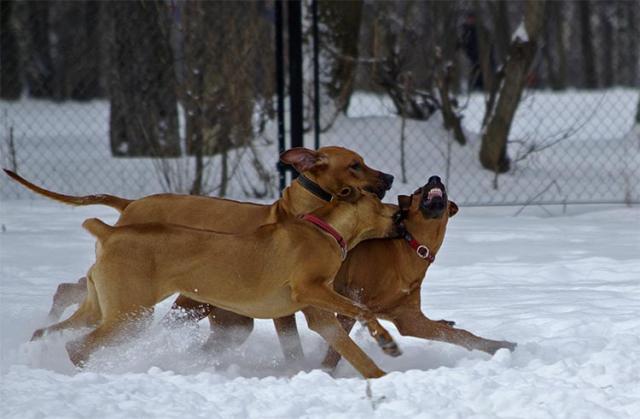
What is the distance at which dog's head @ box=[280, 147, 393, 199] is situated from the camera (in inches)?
211

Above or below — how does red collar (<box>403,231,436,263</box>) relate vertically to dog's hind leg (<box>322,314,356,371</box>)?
above

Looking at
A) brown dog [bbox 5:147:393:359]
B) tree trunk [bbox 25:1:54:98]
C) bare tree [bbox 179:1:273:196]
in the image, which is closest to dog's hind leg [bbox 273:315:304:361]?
brown dog [bbox 5:147:393:359]

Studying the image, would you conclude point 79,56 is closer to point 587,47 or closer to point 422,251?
point 587,47

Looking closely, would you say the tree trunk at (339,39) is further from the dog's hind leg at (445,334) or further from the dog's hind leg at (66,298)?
the dog's hind leg at (445,334)

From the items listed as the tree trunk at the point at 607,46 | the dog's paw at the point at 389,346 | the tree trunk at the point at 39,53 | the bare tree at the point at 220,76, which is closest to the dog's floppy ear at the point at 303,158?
the dog's paw at the point at 389,346

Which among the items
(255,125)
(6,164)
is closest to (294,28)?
(255,125)

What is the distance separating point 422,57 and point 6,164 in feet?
13.7

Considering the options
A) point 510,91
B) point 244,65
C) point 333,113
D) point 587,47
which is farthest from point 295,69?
point 587,47

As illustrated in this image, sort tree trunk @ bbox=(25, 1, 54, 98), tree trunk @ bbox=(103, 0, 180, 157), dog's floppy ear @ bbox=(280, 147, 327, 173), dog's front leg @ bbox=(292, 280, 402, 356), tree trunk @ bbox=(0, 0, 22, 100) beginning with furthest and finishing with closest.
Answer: tree trunk @ bbox=(25, 1, 54, 98), tree trunk @ bbox=(0, 0, 22, 100), tree trunk @ bbox=(103, 0, 180, 157), dog's floppy ear @ bbox=(280, 147, 327, 173), dog's front leg @ bbox=(292, 280, 402, 356)

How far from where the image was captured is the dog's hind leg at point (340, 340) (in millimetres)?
4684

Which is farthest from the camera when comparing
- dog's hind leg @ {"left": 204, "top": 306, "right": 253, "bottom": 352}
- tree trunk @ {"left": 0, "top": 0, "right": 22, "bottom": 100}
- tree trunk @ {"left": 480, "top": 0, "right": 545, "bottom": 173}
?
tree trunk @ {"left": 0, "top": 0, "right": 22, "bottom": 100}

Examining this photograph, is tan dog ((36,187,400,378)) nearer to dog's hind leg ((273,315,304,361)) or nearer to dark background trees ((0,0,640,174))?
dog's hind leg ((273,315,304,361))

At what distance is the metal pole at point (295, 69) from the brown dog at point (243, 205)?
323cm

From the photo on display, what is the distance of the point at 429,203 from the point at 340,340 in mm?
767
